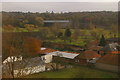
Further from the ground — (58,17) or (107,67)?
(58,17)

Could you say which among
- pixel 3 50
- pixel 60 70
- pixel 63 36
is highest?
pixel 63 36

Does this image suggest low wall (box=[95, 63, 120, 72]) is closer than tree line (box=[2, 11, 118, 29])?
Yes

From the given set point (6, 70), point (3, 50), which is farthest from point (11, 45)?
point (6, 70)

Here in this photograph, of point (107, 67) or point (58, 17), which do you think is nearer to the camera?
point (107, 67)

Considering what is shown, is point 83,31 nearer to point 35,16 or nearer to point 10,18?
point 35,16

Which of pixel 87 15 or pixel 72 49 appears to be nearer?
pixel 87 15

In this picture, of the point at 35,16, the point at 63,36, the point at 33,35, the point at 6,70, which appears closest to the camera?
the point at 6,70

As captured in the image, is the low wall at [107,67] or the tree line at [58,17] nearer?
the low wall at [107,67]

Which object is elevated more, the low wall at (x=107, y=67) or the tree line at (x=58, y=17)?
the tree line at (x=58, y=17)

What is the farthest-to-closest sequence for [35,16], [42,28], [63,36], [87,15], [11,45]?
[63,36] → [42,28] → [35,16] → [87,15] → [11,45]

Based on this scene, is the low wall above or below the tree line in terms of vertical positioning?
below

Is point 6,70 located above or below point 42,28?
below
